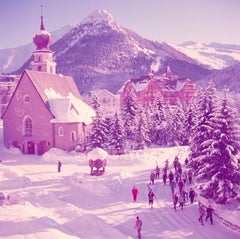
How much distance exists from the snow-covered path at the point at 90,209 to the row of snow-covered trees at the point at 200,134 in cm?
268

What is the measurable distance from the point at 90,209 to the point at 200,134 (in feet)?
39.9

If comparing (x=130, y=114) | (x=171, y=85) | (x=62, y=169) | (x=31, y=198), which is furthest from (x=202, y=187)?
(x=171, y=85)

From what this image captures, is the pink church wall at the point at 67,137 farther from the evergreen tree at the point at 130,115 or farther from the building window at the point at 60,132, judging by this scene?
the evergreen tree at the point at 130,115

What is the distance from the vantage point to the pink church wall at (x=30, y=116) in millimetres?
51562

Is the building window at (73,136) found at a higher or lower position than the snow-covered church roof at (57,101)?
lower

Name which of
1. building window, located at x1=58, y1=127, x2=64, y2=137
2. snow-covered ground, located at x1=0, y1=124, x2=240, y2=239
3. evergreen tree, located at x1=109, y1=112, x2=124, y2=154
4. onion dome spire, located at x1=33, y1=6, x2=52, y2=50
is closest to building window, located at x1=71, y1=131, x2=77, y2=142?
building window, located at x1=58, y1=127, x2=64, y2=137

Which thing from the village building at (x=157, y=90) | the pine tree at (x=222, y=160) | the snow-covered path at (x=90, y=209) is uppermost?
the village building at (x=157, y=90)

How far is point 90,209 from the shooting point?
25891 mm


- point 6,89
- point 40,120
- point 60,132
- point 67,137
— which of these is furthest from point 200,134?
point 6,89

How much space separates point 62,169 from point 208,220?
772 inches

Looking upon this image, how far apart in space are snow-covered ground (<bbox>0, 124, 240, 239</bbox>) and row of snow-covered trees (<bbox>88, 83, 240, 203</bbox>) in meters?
2.24

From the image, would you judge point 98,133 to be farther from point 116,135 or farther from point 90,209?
point 90,209

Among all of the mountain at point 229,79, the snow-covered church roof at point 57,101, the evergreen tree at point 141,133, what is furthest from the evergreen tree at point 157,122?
the mountain at point 229,79

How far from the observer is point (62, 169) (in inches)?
1567
